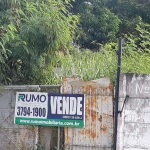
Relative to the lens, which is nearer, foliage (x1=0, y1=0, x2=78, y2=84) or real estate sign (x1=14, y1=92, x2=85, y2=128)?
real estate sign (x1=14, y1=92, x2=85, y2=128)

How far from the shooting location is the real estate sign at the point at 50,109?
20.5ft

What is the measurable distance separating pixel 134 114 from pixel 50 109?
1545 millimetres

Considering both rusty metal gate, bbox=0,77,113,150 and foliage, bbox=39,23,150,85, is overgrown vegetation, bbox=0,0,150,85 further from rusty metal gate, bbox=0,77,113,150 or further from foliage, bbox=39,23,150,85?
rusty metal gate, bbox=0,77,113,150

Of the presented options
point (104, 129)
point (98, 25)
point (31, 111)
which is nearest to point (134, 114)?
point (104, 129)

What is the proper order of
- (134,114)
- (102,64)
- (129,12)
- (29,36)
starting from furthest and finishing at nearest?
(129,12), (102,64), (29,36), (134,114)

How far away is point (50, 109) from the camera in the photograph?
6.36m

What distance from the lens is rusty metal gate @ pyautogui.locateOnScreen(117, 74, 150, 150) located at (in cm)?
597

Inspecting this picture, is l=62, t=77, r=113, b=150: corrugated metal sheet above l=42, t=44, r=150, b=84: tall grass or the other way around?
the other way around

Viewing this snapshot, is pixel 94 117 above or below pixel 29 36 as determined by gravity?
below

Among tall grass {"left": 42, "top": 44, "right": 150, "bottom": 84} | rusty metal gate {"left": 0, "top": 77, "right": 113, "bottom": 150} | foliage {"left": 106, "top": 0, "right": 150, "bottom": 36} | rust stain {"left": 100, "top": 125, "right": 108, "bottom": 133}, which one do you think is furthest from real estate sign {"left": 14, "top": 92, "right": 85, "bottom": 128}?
foliage {"left": 106, "top": 0, "right": 150, "bottom": 36}

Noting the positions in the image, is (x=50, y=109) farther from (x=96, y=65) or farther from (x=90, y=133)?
(x=96, y=65)

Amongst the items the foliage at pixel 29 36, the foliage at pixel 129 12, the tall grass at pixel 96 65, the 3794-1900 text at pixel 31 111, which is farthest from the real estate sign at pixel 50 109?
the foliage at pixel 129 12

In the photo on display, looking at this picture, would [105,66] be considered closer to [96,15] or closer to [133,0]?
[96,15]

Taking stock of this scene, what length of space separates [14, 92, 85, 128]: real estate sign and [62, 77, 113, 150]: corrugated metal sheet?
11 centimetres
